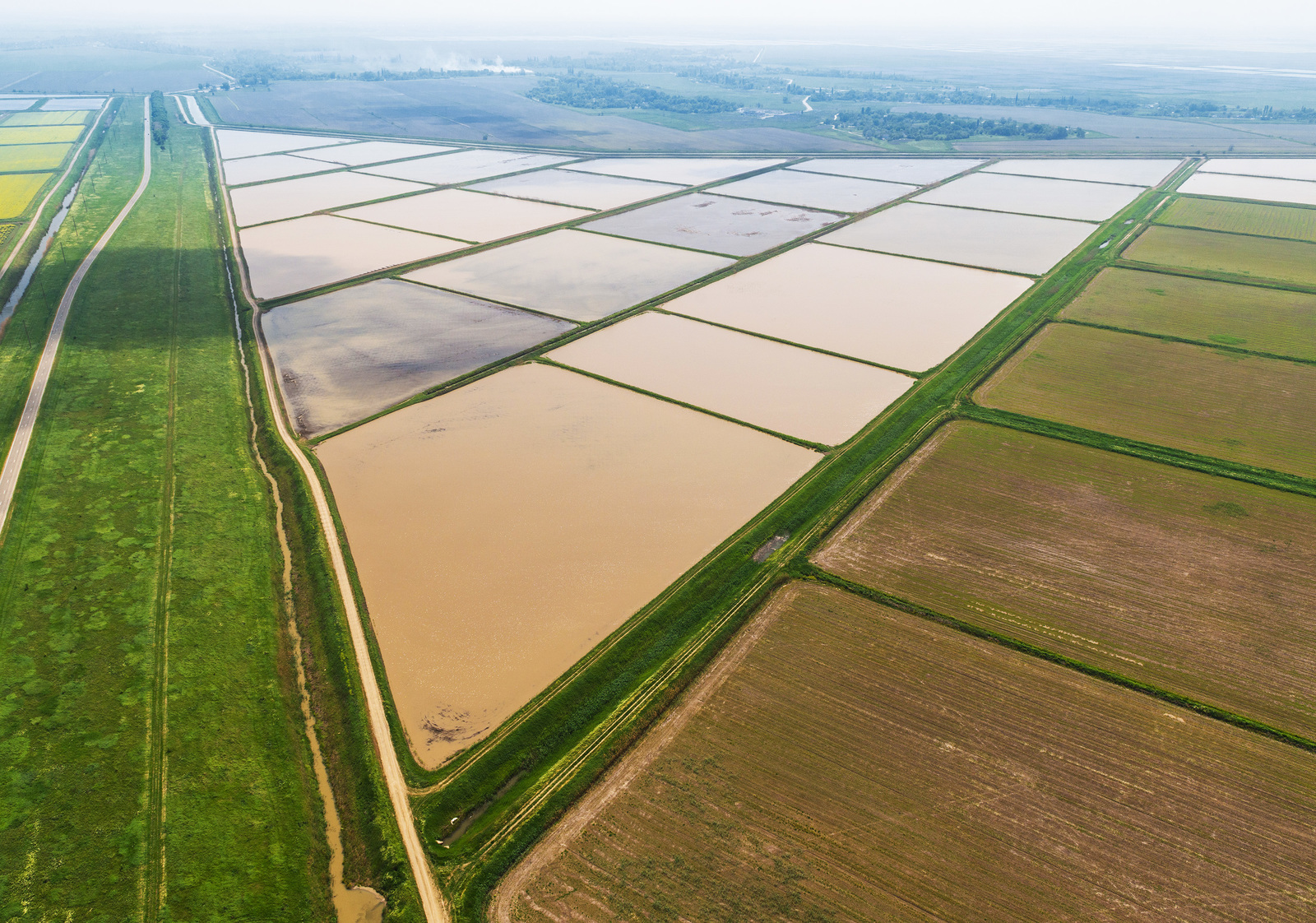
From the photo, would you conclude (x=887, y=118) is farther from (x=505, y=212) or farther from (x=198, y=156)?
(x=198, y=156)

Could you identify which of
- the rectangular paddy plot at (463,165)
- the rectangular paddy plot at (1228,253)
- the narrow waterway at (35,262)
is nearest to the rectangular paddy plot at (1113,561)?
the rectangular paddy plot at (1228,253)

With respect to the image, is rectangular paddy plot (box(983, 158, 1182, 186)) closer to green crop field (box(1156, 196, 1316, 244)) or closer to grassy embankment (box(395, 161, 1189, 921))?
green crop field (box(1156, 196, 1316, 244))

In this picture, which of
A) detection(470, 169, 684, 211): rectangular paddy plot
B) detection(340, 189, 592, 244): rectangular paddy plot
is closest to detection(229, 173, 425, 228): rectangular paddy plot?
detection(340, 189, 592, 244): rectangular paddy plot

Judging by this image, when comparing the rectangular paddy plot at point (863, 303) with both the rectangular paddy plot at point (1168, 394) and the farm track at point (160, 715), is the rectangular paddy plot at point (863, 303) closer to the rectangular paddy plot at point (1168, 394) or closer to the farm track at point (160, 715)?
the rectangular paddy plot at point (1168, 394)

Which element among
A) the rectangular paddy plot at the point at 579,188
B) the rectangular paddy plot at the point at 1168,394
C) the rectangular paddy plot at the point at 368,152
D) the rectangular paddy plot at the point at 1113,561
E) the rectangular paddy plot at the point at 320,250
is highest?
the rectangular paddy plot at the point at 368,152

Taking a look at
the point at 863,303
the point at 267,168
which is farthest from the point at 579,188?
the point at 863,303

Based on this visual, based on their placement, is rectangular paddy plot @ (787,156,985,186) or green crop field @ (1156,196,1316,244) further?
rectangular paddy plot @ (787,156,985,186)
